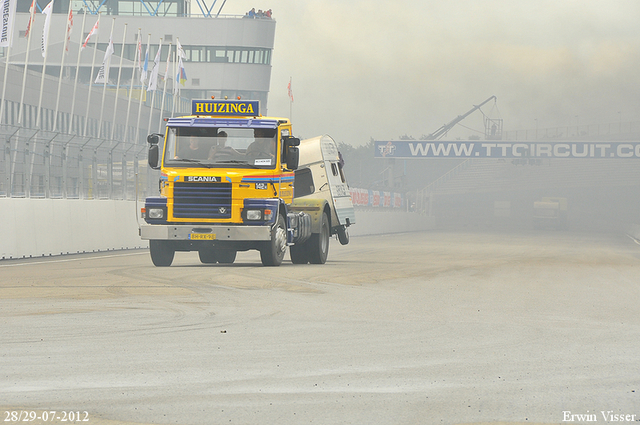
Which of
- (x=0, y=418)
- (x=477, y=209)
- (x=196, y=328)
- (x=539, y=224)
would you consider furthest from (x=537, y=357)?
(x=477, y=209)

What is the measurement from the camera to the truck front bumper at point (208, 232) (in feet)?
52.7

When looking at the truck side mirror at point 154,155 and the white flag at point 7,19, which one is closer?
the truck side mirror at point 154,155

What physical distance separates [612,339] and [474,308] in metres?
2.67

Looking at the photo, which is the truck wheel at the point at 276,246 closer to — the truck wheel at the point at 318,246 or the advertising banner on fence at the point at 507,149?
the truck wheel at the point at 318,246

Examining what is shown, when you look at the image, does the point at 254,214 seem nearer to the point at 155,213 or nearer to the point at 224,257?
the point at 155,213

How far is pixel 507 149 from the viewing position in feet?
264

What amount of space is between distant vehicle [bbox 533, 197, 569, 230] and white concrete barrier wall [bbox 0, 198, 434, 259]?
55851 mm

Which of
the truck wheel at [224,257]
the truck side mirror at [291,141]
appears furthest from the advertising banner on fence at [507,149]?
the truck side mirror at [291,141]

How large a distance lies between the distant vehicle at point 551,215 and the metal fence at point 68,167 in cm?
5594

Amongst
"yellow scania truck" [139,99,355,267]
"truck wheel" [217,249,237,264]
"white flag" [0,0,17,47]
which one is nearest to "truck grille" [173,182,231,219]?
"yellow scania truck" [139,99,355,267]

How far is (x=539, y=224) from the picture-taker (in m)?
77.3

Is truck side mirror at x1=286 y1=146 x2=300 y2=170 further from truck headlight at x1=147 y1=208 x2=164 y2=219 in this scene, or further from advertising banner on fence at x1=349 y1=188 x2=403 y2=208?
advertising banner on fence at x1=349 y1=188 x2=403 y2=208

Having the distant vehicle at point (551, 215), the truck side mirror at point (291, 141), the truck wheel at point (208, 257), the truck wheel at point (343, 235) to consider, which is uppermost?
the distant vehicle at point (551, 215)

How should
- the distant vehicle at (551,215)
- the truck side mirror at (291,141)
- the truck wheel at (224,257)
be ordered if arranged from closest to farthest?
1. the truck side mirror at (291,141)
2. the truck wheel at (224,257)
3. the distant vehicle at (551,215)
